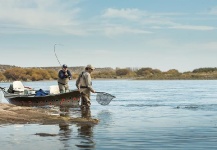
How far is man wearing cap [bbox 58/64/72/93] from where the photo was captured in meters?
24.6

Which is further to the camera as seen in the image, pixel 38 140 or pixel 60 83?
pixel 60 83

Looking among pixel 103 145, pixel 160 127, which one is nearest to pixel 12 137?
pixel 103 145

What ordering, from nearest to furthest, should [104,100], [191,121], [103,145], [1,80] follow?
[103,145]
[191,121]
[104,100]
[1,80]

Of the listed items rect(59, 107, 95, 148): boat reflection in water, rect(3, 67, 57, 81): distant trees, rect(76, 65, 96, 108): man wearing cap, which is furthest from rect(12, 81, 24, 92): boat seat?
rect(3, 67, 57, 81): distant trees

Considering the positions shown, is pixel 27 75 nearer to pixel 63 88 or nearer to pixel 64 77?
pixel 63 88

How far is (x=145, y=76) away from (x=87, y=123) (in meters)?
107

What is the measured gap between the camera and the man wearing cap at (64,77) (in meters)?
24.6

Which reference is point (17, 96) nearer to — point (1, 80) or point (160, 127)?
point (160, 127)

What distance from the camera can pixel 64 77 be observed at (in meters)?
25.0

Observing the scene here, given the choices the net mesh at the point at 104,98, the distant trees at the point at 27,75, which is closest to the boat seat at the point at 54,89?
the net mesh at the point at 104,98

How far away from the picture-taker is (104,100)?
2398 centimetres

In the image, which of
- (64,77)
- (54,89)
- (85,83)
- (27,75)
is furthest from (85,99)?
(27,75)

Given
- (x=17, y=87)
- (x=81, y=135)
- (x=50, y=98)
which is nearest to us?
(x=81, y=135)

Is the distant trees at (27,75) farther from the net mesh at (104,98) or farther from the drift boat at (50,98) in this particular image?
the net mesh at (104,98)
